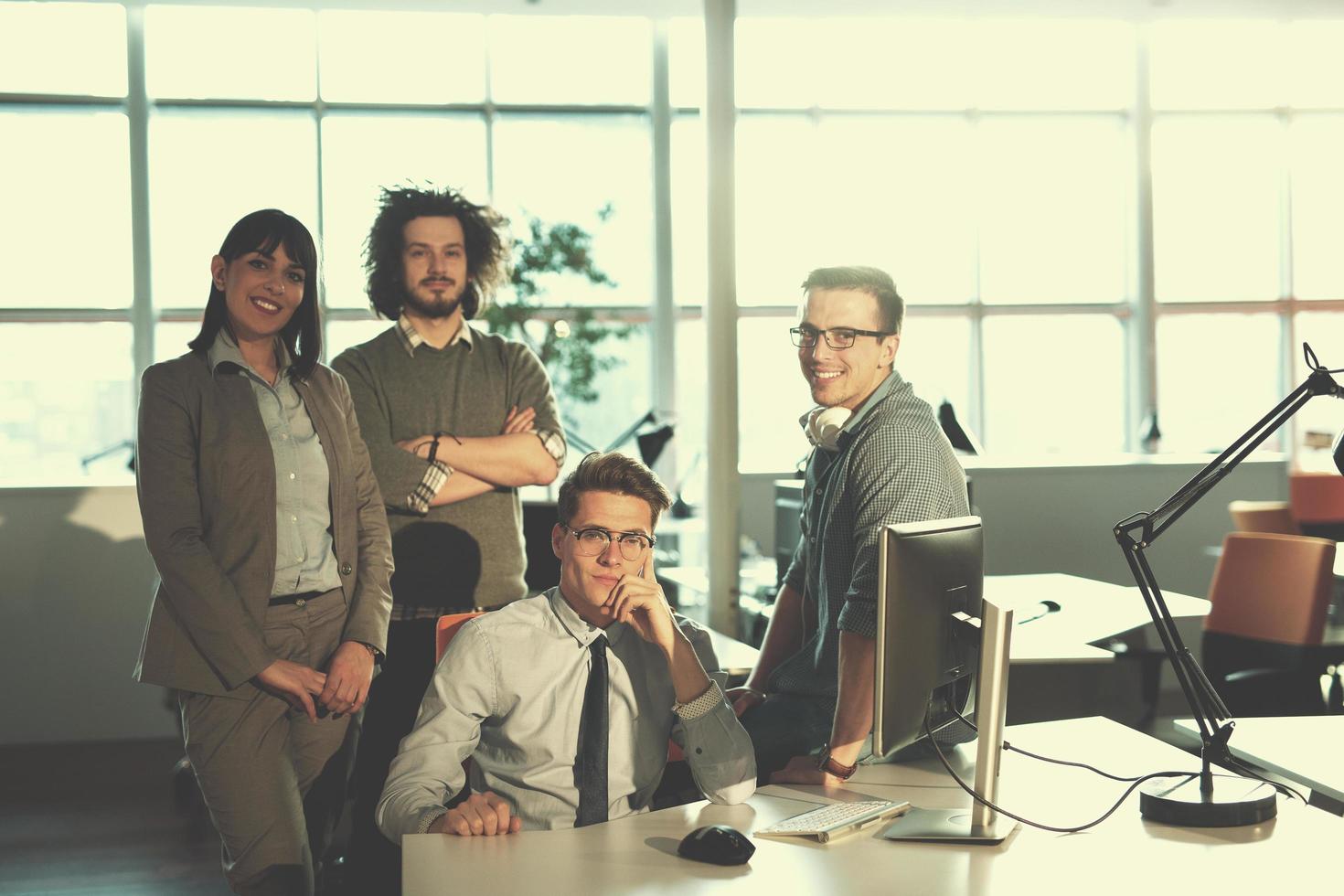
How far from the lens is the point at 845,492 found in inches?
93.4

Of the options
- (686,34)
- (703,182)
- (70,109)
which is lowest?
(703,182)

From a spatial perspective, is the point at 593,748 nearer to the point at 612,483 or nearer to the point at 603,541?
the point at 603,541

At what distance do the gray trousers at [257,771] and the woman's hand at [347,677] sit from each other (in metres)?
0.07

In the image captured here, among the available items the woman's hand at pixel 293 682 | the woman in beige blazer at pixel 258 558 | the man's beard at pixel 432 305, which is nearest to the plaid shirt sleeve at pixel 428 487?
the woman in beige blazer at pixel 258 558

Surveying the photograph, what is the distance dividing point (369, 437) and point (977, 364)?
5841 millimetres

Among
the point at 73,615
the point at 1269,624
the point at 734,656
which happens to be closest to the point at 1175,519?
the point at 734,656

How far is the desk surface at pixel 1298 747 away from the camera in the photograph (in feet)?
7.09

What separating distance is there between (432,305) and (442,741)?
1265 mm

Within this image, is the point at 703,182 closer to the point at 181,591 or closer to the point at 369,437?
the point at 369,437

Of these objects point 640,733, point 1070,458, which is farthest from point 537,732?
point 1070,458

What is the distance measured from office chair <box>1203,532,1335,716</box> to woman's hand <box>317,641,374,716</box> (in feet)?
9.41

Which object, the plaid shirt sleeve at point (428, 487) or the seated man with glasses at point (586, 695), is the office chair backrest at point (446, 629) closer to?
the seated man with glasses at point (586, 695)

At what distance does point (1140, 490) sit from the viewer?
702 cm

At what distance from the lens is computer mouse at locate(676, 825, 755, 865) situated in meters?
1.71
